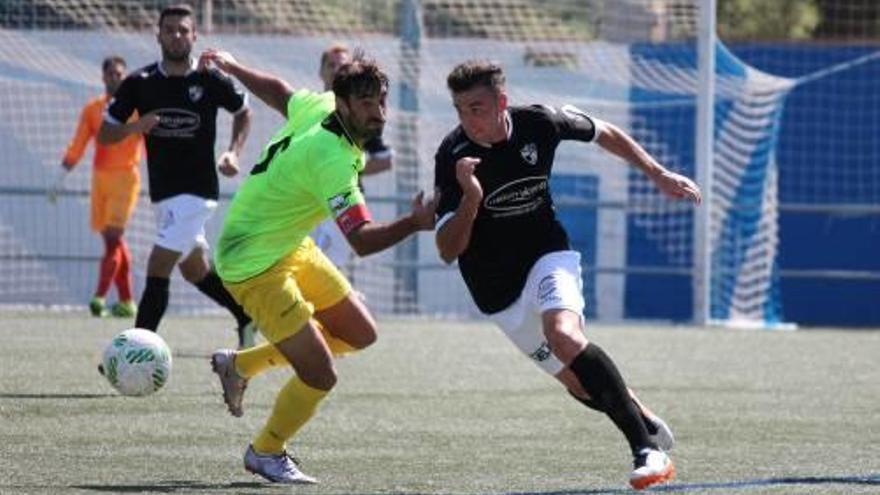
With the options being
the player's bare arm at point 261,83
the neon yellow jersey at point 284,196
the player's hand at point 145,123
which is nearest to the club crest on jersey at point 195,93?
the player's hand at point 145,123

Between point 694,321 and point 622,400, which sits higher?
point 622,400

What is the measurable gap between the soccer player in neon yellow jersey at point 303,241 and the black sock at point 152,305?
3205 millimetres

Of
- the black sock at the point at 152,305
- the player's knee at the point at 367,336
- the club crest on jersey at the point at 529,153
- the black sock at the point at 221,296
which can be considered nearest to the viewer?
the club crest on jersey at the point at 529,153

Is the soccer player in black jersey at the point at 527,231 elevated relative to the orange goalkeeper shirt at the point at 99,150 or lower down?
elevated

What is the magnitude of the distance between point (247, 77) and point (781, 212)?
1331 centimetres

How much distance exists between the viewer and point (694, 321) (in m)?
18.8

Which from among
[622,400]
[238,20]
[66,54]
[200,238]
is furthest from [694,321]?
[622,400]

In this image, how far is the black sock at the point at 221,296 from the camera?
12398mm

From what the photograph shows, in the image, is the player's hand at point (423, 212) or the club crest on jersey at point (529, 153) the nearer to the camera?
the player's hand at point (423, 212)

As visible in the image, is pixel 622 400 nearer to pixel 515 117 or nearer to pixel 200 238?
pixel 515 117

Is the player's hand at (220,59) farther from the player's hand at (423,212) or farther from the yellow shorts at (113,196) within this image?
the yellow shorts at (113,196)

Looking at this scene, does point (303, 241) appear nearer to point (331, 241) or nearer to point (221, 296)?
point (221, 296)

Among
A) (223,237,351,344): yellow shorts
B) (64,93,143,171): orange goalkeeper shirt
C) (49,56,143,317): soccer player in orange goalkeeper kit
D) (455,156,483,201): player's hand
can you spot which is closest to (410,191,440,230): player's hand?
(455,156,483,201): player's hand

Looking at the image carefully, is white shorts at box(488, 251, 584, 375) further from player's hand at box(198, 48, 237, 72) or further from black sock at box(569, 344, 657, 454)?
player's hand at box(198, 48, 237, 72)
